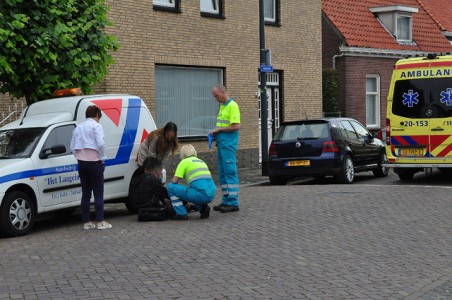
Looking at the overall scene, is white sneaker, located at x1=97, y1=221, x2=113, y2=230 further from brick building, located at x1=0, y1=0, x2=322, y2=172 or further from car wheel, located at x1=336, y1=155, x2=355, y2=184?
brick building, located at x1=0, y1=0, x2=322, y2=172

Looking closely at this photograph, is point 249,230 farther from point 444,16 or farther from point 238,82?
point 444,16

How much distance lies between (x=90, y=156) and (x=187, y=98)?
397 inches

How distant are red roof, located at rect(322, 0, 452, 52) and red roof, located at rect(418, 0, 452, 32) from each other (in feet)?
1.15

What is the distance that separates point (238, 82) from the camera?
22.5m

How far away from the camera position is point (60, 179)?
11562 mm

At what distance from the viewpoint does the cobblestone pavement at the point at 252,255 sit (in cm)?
726

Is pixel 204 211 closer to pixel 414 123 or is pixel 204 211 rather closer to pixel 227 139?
pixel 227 139

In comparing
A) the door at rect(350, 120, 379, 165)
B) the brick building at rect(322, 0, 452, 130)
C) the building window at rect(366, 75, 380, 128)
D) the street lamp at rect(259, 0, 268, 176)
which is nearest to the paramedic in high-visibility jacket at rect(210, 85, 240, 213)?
the door at rect(350, 120, 379, 165)

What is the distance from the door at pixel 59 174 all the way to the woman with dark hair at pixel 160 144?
124cm

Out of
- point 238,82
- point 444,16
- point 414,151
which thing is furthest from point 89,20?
point 444,16

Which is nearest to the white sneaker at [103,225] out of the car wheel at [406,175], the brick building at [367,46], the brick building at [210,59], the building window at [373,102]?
the brick building at [210,59]

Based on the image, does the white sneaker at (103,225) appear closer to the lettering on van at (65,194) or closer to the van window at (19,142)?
the lettering on van at (65,194)

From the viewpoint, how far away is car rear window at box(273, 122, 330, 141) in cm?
1727

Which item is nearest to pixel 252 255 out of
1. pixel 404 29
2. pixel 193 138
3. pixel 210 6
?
pixel 193 138
